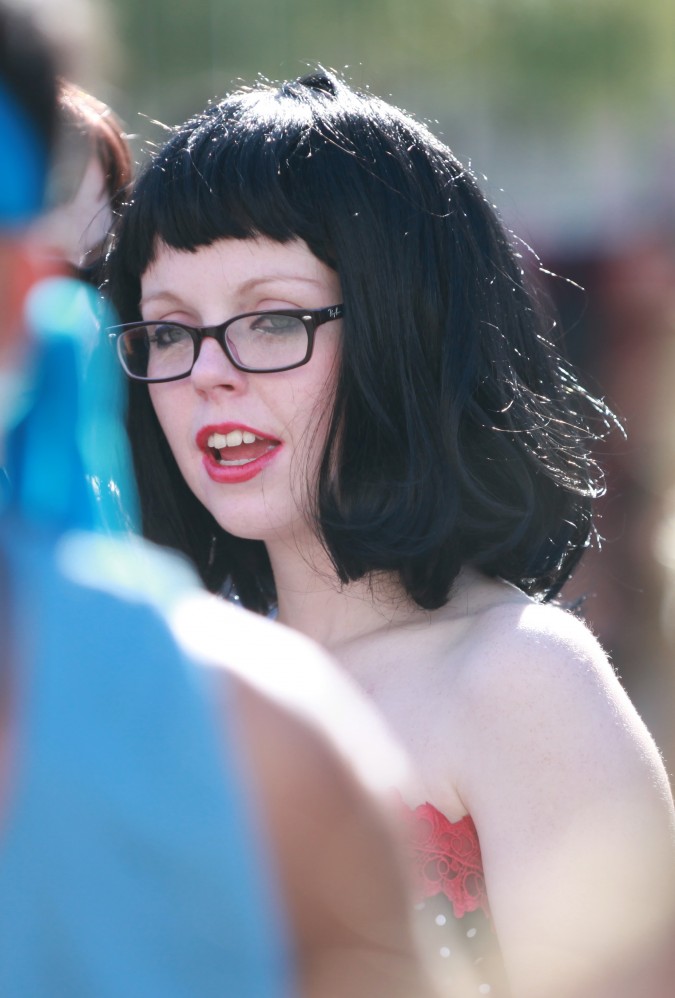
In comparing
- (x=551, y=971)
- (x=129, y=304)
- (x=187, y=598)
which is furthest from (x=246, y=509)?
(x=187, y=598)

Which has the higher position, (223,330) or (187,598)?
(223,330)

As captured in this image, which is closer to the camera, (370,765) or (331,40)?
(370,765)

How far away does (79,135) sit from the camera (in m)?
2.14

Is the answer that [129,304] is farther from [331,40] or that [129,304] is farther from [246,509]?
[331,40]

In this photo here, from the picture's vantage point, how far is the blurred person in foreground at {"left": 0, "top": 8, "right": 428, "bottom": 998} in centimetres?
68

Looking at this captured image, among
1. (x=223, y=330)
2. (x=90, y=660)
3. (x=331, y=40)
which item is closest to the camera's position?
(x=90, y=660)

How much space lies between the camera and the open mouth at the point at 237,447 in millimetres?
1843

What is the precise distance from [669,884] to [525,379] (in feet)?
2.64

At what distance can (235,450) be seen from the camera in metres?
1.87

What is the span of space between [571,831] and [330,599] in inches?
23.3

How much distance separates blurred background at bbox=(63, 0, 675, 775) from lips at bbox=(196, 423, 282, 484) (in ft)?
7.55

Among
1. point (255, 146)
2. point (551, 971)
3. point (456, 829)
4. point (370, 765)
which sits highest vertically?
point (255, 146)

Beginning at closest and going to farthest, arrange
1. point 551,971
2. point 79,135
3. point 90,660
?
point 90,660 → point 551,971 → point 79,135

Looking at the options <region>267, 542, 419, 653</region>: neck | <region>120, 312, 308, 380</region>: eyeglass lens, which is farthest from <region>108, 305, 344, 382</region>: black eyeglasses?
<region>267, 542, 419, 653</region>: neck
